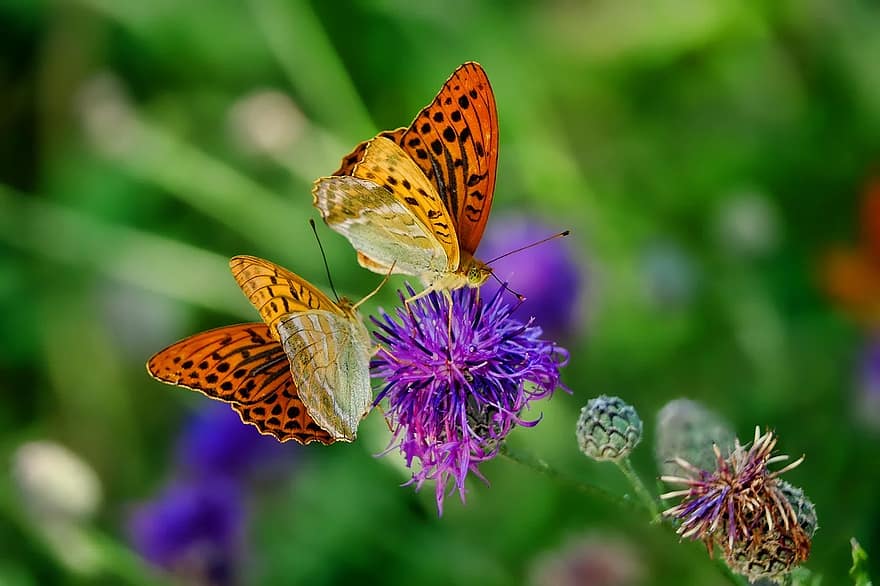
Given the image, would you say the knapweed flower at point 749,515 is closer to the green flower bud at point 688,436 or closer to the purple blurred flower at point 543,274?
the green flower bud at point 688,436

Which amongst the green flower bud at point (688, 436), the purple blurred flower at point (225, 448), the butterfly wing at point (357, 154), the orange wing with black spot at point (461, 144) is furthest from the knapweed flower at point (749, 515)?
the purple blurred flower at point (225, 448)

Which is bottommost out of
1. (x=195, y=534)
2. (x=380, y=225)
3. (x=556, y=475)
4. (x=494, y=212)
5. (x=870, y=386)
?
(x=870, y=386)

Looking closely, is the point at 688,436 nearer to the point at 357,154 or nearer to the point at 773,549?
the point at 773,549

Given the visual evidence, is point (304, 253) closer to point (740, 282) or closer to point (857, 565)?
point (740, 282)

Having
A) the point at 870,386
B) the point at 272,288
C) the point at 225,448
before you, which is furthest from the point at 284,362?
the point at 870,386

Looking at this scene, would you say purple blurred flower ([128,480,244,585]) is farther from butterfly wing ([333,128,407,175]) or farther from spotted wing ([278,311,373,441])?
butterfly wing ([333,128,407,175])

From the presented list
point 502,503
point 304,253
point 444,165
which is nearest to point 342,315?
point 444,165
